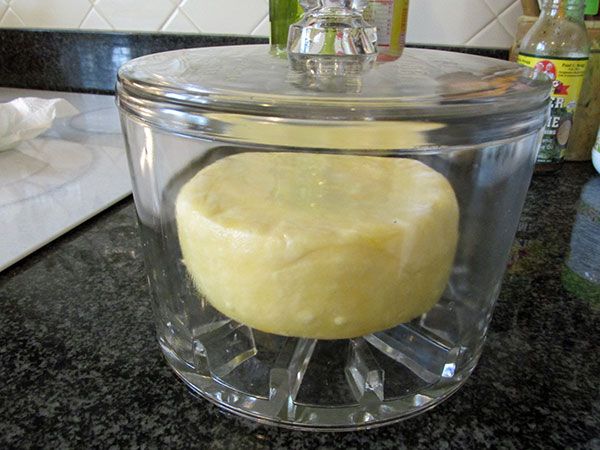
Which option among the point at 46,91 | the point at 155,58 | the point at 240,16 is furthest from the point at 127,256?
the point at 46,91

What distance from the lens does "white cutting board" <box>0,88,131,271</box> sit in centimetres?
47

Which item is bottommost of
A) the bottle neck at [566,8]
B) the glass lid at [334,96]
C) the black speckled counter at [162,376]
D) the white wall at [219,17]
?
the black speckled counter at [162,376]

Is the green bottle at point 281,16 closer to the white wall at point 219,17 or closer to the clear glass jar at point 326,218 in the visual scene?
the white wall at point 219,17

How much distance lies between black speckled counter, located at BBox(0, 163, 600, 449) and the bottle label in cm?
24

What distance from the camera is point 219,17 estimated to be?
847mm

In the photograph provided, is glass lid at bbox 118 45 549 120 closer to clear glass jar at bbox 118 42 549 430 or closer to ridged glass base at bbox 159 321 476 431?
clear glass jar at bbox 118 42 549 430

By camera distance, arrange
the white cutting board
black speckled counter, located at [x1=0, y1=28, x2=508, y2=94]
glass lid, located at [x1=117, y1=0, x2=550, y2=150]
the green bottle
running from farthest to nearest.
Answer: black speckled counter, located at [x1=0, y1=28, x2=508, y2=94] < the green bottle < the white cutting board < glass lid, located at [x1=117, y1=0, x2=550, y2=150]

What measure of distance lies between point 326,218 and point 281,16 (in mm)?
581

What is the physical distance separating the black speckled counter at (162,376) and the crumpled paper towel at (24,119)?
0.94 feet

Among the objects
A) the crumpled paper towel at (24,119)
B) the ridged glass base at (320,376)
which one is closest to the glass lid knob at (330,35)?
the ridged glass base at (320,376)

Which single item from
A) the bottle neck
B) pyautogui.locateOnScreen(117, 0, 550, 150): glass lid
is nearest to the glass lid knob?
pyautogui.locateOnScreen(117, 0, 550, 150): glass lid

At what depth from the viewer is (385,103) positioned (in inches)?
8.6

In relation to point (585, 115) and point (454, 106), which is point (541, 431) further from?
point (585, 115)

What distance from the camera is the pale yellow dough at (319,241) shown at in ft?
0.82
